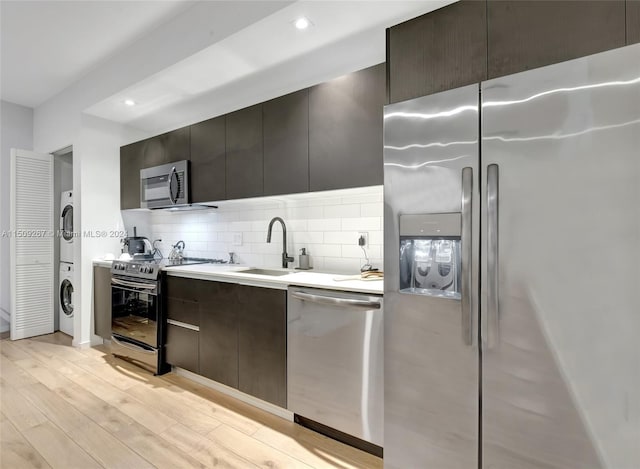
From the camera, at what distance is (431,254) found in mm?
1497

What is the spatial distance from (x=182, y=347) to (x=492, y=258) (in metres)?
2.41

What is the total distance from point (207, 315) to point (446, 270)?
1798mm

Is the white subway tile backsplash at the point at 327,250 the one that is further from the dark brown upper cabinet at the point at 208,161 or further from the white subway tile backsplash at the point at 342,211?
the dark brown upper cabinet at the point at 208,161

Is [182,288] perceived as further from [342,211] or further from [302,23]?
[302,23]

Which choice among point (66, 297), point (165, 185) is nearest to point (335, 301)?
point (165, 185)

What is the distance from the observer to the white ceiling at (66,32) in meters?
2.32

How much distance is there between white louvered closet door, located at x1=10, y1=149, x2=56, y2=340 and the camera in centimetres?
365

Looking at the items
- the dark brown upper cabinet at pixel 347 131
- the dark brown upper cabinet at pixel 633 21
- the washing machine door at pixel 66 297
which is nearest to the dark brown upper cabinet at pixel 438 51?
the dark brown upper cabinet at pixel 347 131

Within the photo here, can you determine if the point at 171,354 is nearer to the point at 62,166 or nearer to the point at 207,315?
the point at 207,315

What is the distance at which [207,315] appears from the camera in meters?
2.45

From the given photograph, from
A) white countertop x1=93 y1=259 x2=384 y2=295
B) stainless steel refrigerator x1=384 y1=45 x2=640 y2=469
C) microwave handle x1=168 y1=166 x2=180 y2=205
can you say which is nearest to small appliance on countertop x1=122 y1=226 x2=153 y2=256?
microwave handle x1=168 y1=166 x2=180 y2=205

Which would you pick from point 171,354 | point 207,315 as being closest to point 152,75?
point 207,315

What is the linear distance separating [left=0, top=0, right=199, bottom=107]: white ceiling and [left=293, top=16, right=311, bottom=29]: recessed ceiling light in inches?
34.3

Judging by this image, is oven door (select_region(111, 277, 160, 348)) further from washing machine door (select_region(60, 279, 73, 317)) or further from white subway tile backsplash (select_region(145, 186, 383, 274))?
washing machine door (select_region(60, 279, 73, 317))
